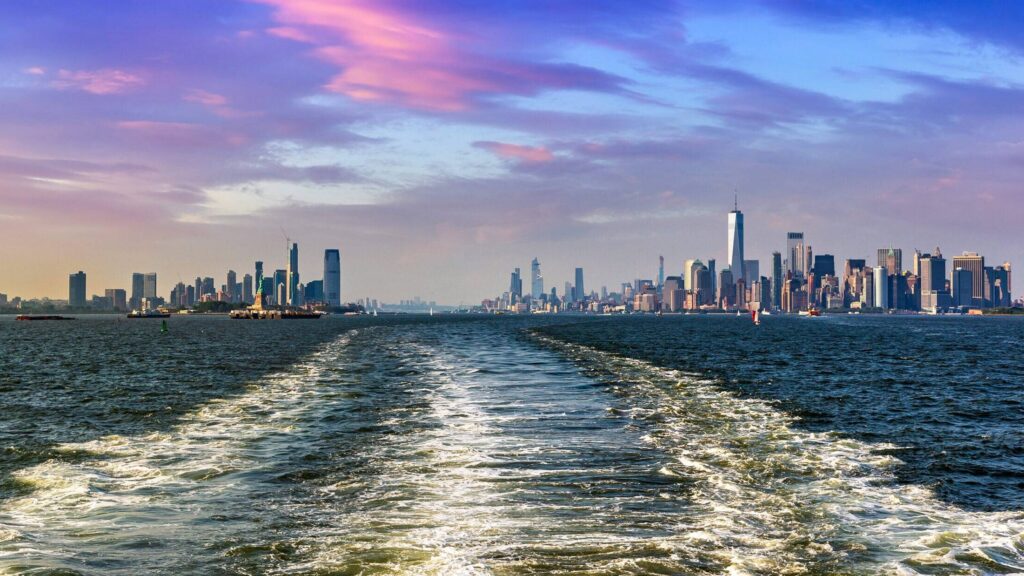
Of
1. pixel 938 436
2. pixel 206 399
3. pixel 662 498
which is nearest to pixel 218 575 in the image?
pixel 662 498

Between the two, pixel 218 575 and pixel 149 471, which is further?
pixel 149 471

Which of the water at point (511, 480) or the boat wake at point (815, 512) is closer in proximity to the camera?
the boat wake at point (815, 512)

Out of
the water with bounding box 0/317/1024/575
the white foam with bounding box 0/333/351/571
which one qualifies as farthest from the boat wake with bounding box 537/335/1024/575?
the white foam with bounding box 0/333/351/571

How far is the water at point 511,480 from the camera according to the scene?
48.4 feet

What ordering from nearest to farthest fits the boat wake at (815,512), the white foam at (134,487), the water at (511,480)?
1. the boat wake at (815,512)
2. the water at (511,480)
3. the white foam at (134,487)

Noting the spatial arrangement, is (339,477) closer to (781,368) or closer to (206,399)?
(206,399)

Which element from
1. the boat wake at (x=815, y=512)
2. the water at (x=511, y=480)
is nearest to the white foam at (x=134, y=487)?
the water at (x=511, y=480)

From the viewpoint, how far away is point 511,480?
2102cm

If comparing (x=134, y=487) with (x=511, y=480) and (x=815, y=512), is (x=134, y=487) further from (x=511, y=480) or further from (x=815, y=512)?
(x=815, y=512)

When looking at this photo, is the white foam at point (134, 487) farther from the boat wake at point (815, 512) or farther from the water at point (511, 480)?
the boat wake at point (815, 512)

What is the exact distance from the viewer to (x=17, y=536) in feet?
52.8

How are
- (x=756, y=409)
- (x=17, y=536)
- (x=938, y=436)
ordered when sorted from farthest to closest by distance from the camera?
(x=756, y=409) → (x=938, y=436) → (x=17, y=536)

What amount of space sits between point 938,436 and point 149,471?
27.9 metres

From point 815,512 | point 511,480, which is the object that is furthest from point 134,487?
point 815,512
